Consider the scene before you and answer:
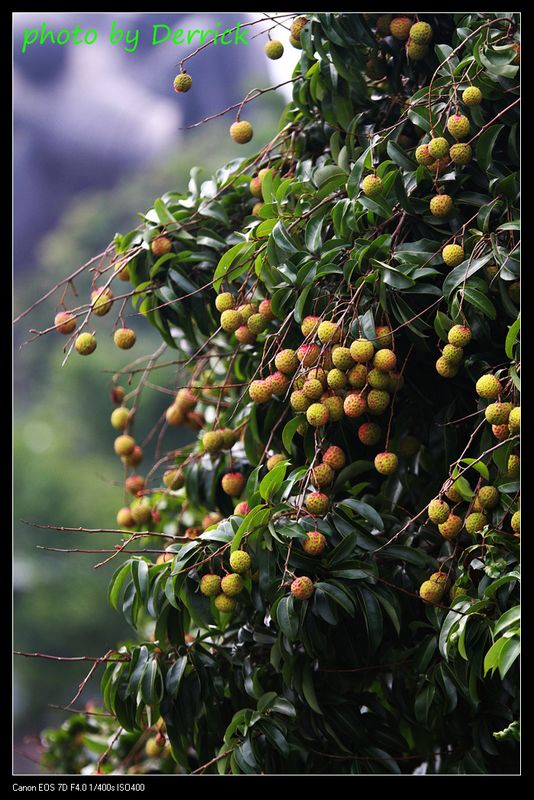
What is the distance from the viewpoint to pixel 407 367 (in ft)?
3.41

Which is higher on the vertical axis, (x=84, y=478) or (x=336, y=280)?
(x=336, y=280)

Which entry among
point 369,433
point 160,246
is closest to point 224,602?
point 369,433

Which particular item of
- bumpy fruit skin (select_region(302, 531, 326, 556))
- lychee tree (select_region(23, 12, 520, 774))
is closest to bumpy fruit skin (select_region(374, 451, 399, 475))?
lychee tree (select_region(23, 12, 520, 774))

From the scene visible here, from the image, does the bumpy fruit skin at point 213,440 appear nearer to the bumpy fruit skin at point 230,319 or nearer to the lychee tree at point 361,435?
the lychee tree at point 361,435

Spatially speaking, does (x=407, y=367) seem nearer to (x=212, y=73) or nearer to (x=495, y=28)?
(x=495, y=28)

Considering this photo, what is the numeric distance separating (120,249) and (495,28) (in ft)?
1.74

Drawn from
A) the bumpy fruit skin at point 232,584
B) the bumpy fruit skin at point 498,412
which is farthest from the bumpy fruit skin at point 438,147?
the bumpy fruit skin at point 232,584

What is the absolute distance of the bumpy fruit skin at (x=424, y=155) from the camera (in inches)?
37.6

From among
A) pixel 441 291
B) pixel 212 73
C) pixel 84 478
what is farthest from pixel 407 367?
pixel 84 478

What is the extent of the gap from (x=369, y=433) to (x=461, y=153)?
32 centimetres

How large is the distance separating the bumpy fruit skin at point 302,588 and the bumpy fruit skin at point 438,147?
1.54ft
